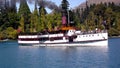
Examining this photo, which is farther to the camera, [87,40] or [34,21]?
[34,21]

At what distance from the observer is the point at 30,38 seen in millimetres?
127125

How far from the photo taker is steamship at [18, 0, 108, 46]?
111 meters

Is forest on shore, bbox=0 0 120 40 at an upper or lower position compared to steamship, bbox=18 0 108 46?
upper

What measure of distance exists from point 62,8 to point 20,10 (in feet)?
158

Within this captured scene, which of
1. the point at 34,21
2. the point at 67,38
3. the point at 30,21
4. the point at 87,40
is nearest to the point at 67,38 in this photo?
the point at 67,38

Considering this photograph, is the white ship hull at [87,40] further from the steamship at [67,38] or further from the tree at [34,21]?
the tree at [34,21]

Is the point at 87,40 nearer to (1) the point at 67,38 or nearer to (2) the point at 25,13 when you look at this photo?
(1) the point at 67,38

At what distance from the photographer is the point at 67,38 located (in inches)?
4572

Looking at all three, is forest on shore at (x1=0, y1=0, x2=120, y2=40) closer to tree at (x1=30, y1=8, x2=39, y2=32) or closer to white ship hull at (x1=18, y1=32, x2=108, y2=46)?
tree at (x1=30, y1=8, x2=39, y2=32)

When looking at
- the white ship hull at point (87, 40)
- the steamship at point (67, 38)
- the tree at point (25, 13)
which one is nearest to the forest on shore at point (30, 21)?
the tree at point (25, 13)

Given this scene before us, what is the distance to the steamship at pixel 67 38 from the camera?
111 meters

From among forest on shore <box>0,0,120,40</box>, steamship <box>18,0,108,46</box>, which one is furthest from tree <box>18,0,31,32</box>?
steamship <box>18,0,108,46</box>

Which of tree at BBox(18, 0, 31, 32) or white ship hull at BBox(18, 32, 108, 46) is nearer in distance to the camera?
white ship hull at BBox(18, 32, 108, 46)

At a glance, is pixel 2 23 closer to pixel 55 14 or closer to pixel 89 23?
pixel 55 14
